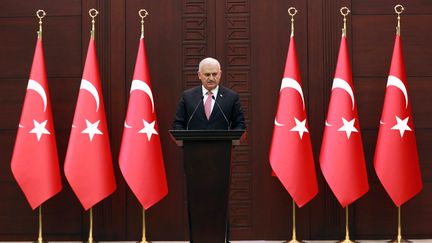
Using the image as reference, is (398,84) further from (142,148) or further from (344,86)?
(142,148)

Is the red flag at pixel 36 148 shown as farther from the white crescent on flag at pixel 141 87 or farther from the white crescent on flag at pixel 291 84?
the white crescent on flag at pixel 291 84

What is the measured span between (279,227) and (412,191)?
3.93ft

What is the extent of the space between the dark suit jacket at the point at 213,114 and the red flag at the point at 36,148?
1417mm

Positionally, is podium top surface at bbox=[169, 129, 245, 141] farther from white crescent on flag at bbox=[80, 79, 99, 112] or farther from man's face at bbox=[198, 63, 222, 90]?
white crescent on flag at bbox=[80, 79, 99, 112]

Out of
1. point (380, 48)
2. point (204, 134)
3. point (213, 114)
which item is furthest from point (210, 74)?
point (380, 48)

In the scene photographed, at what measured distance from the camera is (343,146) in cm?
536

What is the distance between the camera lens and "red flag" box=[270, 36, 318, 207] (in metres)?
5.36

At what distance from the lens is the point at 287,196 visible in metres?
5.80

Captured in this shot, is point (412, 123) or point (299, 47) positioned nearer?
Answer: point (412, 123)

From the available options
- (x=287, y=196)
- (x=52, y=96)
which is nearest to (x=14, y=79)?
(x=52, y=96)

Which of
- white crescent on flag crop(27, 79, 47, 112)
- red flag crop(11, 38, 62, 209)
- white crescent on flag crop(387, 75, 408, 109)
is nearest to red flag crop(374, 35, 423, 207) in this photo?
white crescent on flag crop(387, 75, 408, 109)

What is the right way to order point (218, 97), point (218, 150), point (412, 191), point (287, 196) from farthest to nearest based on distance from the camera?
point (287, 196), point (412, 191), point (218, 97), point (218, 150)

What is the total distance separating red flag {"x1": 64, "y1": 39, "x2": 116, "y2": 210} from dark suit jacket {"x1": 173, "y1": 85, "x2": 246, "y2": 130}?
3.54ft

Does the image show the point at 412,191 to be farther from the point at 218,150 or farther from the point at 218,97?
the point at 218,150
